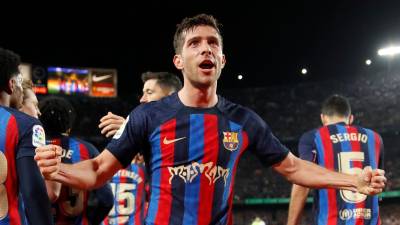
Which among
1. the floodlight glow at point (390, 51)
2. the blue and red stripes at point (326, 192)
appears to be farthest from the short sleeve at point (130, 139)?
the floodlight glow at point (390, 51)

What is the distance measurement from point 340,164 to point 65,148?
2511 millimetres

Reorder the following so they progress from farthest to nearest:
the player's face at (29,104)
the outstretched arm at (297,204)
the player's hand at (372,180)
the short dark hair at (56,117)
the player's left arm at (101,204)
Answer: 1. the outstretched arm at (297,204)
2. the player's left arm at (101,204)
3. the short dark hair at (56,117)
4. the player's face at (29,104)
5. the player's hand at (372,180)

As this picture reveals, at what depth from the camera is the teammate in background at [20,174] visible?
301 centimetres

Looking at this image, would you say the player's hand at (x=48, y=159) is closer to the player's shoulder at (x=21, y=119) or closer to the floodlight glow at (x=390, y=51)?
the player's shoulder at (x=21, y=119)

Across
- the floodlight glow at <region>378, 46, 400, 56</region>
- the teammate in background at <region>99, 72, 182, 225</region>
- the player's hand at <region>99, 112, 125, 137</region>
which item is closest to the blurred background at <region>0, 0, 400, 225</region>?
the floodlight glow at <region>378, 46, 400, 56</region>

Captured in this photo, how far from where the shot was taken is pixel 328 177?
333 centimetres

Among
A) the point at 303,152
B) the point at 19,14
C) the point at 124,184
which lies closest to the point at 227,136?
the point at 303,152

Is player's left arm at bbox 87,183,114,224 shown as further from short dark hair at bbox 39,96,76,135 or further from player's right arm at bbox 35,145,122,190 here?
player's right arm at bbox 35,145,122,190

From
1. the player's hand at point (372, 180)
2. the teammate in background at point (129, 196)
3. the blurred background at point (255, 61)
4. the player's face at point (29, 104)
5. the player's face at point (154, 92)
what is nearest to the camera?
the player's hand at point (372, 180)

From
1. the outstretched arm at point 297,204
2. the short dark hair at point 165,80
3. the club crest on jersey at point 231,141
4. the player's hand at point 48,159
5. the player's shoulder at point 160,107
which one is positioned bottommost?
the outstretched arm at point 297,204

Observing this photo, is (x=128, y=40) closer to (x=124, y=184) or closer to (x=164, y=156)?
(x=124, y=184)

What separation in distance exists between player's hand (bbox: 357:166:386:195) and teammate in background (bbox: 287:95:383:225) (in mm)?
1952

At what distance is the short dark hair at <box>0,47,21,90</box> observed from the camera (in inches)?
126

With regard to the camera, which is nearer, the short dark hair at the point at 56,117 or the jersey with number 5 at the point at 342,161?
the short dark hair at the point at 56,117
